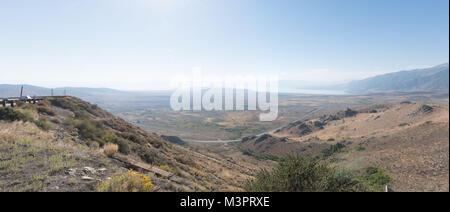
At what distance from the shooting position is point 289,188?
5.63 meters

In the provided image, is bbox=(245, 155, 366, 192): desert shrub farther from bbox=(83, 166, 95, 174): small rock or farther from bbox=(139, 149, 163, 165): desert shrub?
bbox=(139, 149, 163, 165): desert shrub

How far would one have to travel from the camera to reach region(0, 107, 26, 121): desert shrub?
11891mm

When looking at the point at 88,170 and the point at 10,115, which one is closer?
the point at 88,170

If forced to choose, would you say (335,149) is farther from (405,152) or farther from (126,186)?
(126,186)

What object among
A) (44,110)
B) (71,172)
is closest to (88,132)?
(44,110)

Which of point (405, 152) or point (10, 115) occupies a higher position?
point (10, 115)

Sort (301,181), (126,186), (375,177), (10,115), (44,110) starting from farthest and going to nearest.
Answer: (375,177) < (44,110) < (10,115) < (301,181) < (126,186)

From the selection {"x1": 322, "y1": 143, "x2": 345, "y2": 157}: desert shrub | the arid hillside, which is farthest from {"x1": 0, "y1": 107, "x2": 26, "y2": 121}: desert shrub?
{"x1": 322, "y1": 143, "x2": 345, "y2": 157}: desert shrub

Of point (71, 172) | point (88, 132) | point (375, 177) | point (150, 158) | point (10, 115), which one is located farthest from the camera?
point (375, 177)

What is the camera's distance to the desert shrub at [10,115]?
39.0 ft

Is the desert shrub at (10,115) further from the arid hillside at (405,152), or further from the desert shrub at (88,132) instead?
the arid hillside at (405,152)

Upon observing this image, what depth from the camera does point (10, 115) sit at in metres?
12.1
